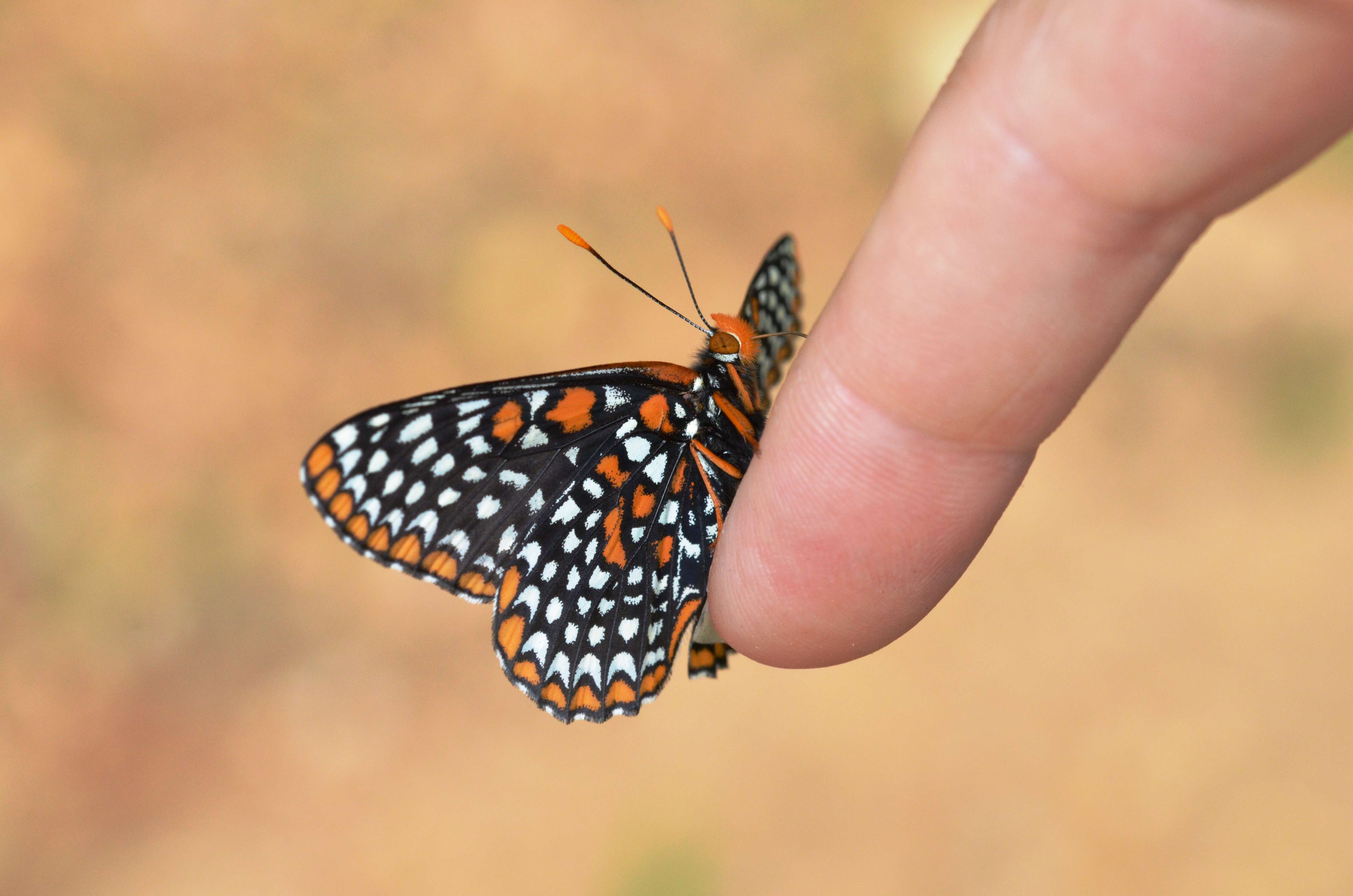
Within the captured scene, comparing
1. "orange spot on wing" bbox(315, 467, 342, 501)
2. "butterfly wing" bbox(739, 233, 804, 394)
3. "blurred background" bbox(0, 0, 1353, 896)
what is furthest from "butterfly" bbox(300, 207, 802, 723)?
"blurred background" bbox(0, 0, 1353, 896)

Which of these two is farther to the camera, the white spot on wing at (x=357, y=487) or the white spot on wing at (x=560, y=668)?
the white spot on wing at (x=560, y=668)

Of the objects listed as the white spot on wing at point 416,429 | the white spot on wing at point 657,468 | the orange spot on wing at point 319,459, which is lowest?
the orange spot on wing at point 319,459

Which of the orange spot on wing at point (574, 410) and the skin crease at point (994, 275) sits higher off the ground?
the skin crease at point (994, 275)

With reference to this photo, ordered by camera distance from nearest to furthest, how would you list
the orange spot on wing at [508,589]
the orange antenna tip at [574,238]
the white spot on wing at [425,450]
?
the orange antenna tip at [574,238] → the white spot on wing at [425,450] → the orange spot on wing at [508,589]

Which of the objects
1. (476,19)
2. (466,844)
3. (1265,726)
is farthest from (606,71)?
(1265,726)

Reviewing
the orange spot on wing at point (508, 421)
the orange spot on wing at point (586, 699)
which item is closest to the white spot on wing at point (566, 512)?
the orange spot on wing at point (508, 421)

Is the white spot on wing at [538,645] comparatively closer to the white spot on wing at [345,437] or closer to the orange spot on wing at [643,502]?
the orange spot on wing at [643,502]

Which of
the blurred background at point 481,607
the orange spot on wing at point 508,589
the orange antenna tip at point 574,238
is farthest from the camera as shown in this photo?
the blurred background at point 481,607
